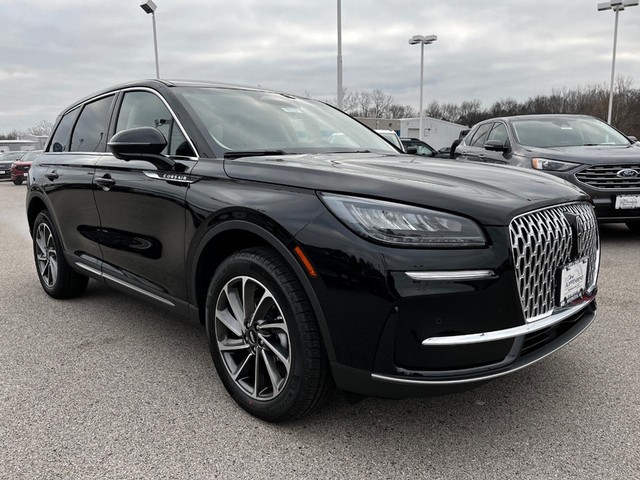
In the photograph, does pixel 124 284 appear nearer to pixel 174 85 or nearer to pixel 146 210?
pixel 146 210

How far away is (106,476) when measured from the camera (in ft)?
6.83

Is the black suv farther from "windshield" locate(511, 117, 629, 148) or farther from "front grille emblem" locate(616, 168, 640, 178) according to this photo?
"windshield" locate(511, 117, 629, 148)

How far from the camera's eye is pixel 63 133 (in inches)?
179

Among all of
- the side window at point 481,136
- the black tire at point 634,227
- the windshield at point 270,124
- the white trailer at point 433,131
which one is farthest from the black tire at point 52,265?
the white trailer at point 433,131

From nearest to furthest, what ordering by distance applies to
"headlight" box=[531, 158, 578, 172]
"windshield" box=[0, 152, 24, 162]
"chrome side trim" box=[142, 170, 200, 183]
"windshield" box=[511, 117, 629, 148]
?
1. "chrome side trim" box=[142, 170, 200, 183]
2. "headlight" box=[531, 158, 578, 172]
3. "windshield" box=[511, 117, 629, 148]
4. "windshield" box=[0, 152, 24, 162]

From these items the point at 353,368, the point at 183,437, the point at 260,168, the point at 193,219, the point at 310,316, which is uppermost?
A: the point at 260,168

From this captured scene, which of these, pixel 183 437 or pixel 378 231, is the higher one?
pixel 378 231

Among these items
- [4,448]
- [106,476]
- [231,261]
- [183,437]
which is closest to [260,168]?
[231,261]

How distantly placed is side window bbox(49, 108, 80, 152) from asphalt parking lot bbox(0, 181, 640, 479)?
5.84 feet

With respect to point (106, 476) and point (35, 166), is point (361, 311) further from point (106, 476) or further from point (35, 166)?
point (35, 166)

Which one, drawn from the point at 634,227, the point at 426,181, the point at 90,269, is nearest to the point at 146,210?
the point at 90,269

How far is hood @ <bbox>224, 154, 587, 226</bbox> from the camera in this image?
2.04m

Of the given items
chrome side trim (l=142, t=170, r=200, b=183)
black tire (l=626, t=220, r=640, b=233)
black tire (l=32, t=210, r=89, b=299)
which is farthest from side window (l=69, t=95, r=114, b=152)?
black tire (l=626, t=220, r=640, b=233)

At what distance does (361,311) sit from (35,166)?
154 inches
